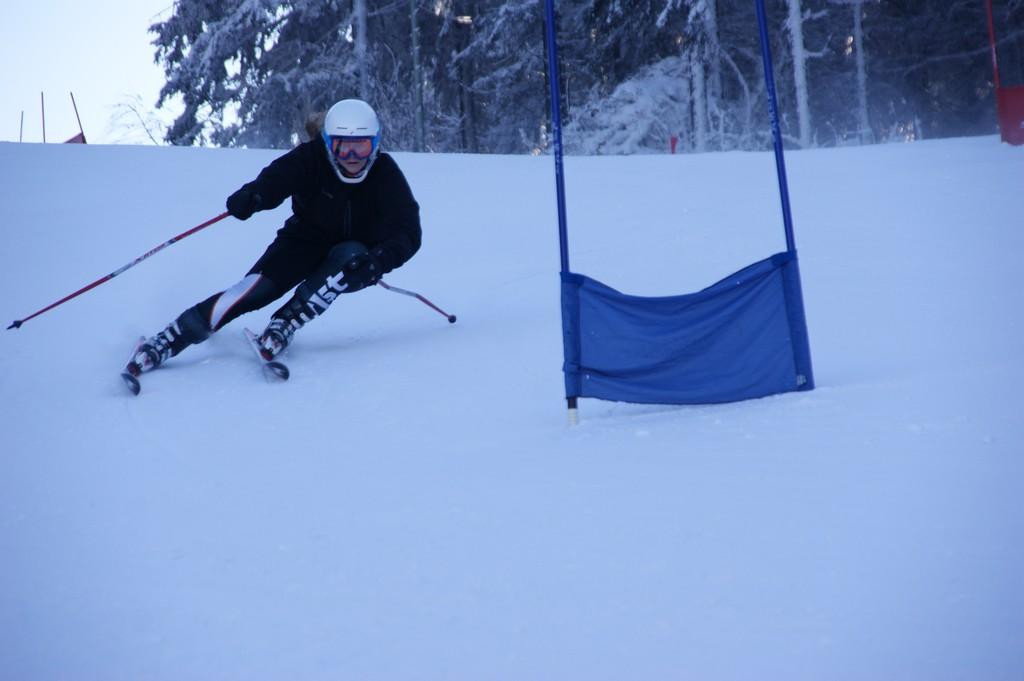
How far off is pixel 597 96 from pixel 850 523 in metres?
20.5

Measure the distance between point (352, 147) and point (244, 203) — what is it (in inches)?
22.5

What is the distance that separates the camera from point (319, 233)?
17.1ft

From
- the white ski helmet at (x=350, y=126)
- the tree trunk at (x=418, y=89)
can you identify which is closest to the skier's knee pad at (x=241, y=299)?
the white ski helmet at (x=350, y=126)

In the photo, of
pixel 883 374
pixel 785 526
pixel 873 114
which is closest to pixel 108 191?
pixel 883 374

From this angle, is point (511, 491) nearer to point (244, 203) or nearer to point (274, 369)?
point (274, 369)

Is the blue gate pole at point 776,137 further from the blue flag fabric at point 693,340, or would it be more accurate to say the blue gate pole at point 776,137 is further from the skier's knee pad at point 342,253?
the skier's knee pad at point 342,253

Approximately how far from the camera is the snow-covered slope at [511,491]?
2027 millimetres

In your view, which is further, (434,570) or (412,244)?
(412,244)

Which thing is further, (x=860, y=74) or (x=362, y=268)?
(x=860, y=74)

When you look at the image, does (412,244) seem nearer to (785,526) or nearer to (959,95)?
(785,526)

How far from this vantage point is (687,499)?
8.82 ft

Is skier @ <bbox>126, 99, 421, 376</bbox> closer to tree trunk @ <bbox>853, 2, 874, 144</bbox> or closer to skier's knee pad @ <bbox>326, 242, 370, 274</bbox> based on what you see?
skier's knee pad @ <bbox>326, 242, 370, 274</bbox>

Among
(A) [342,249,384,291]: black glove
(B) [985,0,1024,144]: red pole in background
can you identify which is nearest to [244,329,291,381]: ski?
(A) [342,249,384,291]: black glove

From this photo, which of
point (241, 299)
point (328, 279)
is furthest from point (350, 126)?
point (241, 299)
